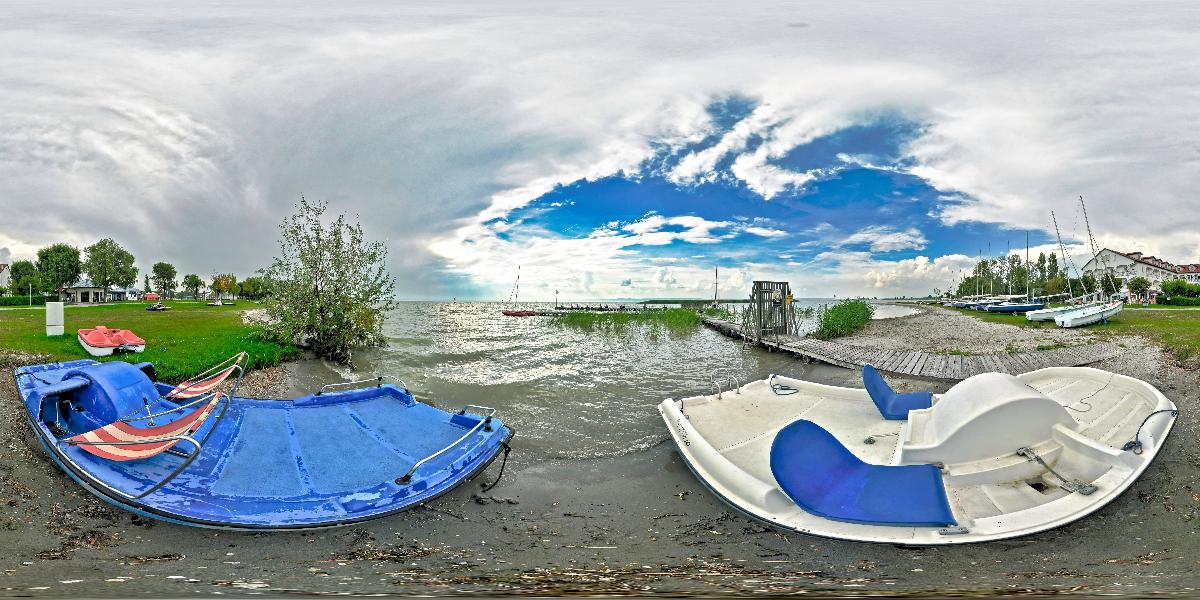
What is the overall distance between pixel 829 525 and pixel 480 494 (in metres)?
3.34

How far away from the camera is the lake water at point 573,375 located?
320 inches

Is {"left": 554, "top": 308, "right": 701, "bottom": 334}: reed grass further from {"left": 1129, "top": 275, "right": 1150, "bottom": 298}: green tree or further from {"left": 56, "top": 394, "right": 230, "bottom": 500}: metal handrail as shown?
{"left": 1129, "top": 275, "right": 1150, "bottom": 298}: green tree

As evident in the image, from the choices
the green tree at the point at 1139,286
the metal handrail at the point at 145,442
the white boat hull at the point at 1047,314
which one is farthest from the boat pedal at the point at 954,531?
the green tree at the point at 1139,286

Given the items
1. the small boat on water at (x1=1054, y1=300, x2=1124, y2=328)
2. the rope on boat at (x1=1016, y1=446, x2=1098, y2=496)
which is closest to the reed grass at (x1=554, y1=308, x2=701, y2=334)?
the small boat on water at (x1=1054, y1=300, x2=1124, y2=328)

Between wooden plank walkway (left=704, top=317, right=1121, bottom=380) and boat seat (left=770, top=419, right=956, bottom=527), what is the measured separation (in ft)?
33.8

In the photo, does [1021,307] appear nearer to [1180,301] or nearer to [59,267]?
[1180,301]

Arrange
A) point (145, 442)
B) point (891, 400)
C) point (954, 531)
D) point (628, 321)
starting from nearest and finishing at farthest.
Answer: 1. point (954, 531)
2. point (145, 442)
3. point (891, 400)
4. point (628, 321)

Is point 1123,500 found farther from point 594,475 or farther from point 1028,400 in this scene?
point 594,475

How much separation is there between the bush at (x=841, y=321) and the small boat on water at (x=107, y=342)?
954 inches

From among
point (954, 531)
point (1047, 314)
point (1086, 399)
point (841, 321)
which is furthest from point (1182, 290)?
point (954, 531)

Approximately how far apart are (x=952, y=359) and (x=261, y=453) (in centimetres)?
1603

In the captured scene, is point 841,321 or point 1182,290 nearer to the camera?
point 841,321

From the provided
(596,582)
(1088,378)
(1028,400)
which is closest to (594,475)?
(596,582)

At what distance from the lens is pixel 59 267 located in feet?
139
